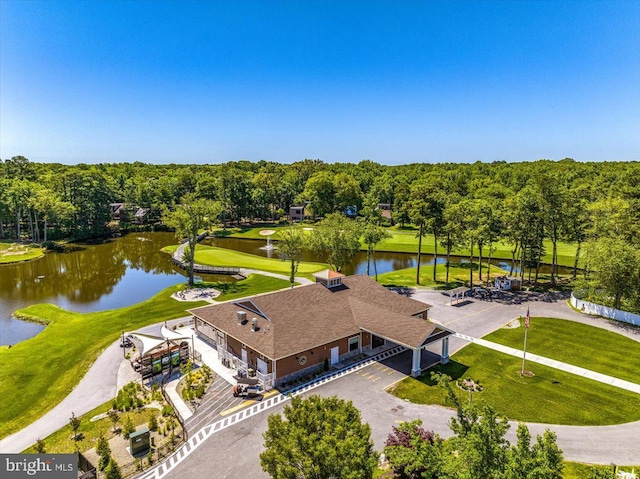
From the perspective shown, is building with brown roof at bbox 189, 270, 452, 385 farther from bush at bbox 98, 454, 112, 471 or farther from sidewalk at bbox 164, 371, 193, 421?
bush at bbox 98, 454, 112, 471

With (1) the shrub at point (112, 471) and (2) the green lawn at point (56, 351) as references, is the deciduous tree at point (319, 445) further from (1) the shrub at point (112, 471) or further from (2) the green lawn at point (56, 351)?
(2) the green lawn at point (56, 351)

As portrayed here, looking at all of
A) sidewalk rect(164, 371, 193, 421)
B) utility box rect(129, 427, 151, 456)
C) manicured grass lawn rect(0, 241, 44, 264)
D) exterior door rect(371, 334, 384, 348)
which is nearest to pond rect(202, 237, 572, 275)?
exterior door rect(371, 334, 384, 348)

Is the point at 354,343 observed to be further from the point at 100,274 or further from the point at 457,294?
the point at 100,274

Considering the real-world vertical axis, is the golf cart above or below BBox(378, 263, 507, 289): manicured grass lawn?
below

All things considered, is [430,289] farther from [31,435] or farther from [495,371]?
[31,435]

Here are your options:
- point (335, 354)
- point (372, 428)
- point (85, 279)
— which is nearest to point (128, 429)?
point (372, 428)

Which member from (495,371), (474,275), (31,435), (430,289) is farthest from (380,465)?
(474,275)

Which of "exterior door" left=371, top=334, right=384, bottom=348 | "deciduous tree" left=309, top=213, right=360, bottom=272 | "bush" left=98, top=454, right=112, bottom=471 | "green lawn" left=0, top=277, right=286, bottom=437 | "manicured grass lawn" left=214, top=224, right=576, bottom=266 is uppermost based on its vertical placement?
"deciduous tree" left=309, top=213, right=360, bottom=272
